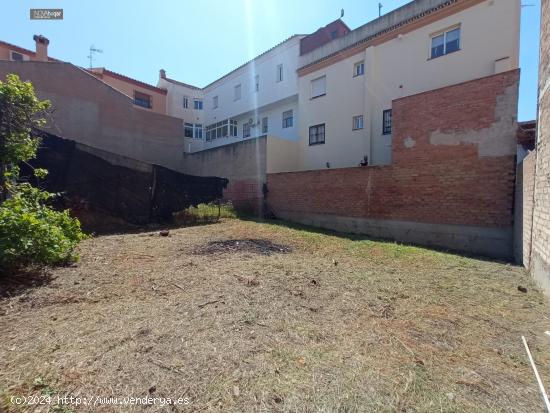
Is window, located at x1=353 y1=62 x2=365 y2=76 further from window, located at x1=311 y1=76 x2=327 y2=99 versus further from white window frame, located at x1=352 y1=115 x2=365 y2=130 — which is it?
white window frame, located at x1=352 y1=115 x2=365 y2=130

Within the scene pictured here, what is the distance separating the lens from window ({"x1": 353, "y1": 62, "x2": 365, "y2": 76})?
44.0 ft

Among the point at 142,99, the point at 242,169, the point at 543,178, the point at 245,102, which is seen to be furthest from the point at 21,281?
the point at 142,99

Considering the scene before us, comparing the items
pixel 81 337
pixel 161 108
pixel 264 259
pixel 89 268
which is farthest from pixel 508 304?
pixel 161 108

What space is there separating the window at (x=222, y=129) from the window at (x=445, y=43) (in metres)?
13.9

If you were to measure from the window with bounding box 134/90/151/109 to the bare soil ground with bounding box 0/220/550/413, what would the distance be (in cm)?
2096

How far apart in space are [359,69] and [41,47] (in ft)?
58.5

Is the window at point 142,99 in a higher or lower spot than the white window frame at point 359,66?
higher

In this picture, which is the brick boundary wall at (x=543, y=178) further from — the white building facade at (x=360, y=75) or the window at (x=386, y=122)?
the window at (x=386, y=122)

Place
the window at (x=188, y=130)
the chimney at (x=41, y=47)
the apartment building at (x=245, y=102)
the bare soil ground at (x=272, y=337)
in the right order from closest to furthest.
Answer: the bare soil ground at (x=272, y=337), the chimney at (x=41, y=47), the apartment building at (x=245, y=102), the window at (x=188, y=130)

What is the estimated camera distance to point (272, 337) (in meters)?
2.71

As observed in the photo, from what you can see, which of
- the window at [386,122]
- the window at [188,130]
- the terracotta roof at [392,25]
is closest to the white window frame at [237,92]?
the window at [188,130]

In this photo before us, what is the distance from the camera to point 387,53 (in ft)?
40.7

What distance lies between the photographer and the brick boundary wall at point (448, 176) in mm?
7090

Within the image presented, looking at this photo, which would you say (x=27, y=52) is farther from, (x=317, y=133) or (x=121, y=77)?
(x=317, y=133)
